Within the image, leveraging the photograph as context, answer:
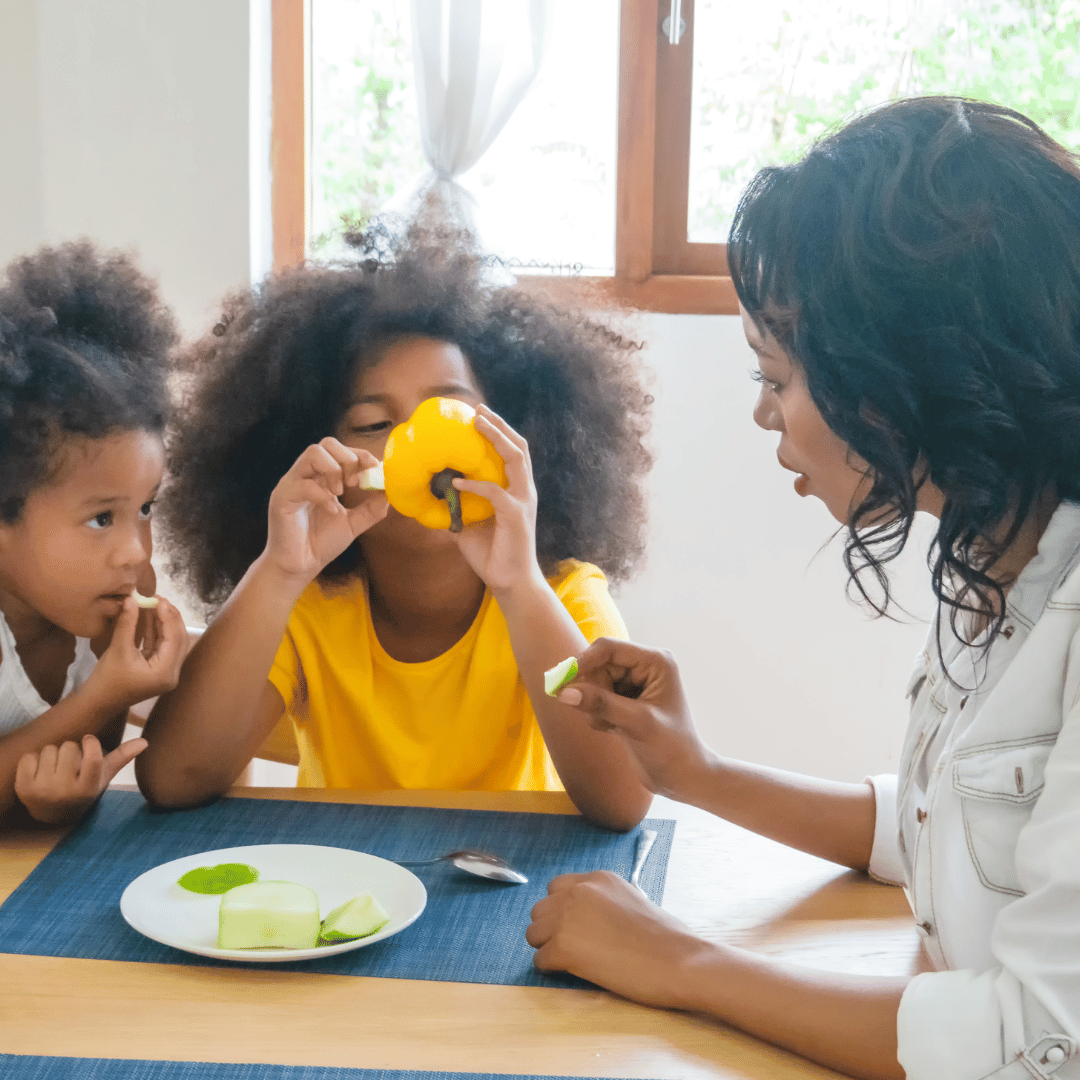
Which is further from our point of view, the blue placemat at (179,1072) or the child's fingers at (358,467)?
the child's fingers at (358,467)

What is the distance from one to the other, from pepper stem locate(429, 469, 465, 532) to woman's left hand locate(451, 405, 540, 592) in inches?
0.6

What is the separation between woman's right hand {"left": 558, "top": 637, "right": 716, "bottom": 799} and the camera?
39.8 inches

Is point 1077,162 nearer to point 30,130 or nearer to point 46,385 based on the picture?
point 46,385

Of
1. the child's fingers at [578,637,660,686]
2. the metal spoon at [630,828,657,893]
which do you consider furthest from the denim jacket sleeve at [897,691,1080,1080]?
the child's fingers at [578,637,660,686]

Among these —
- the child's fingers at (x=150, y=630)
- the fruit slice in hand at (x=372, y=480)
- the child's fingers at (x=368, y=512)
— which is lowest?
the child's fingers at (x=150, y=630)

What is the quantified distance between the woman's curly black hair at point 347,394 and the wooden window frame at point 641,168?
0.93 metres

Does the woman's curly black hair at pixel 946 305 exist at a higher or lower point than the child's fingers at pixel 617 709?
higher

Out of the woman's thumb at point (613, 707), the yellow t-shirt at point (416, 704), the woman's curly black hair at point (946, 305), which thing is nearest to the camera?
the woman's curly black hair at point (946, 305)

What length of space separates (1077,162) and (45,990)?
0.90 meters

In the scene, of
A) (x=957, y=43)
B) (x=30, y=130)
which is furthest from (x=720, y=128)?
(x=30, y=130)

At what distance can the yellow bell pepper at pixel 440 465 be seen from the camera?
3.72ft

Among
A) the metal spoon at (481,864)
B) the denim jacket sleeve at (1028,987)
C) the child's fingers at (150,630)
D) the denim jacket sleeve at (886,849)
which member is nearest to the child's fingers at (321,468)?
the child's fingers at (150,630)

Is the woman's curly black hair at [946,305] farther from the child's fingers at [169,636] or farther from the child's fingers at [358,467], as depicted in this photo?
the child's fingers at [169,636]

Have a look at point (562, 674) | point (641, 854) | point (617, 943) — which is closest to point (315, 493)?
point (562, 674)
